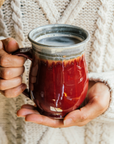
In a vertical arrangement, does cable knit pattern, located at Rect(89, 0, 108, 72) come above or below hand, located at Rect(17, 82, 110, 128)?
above

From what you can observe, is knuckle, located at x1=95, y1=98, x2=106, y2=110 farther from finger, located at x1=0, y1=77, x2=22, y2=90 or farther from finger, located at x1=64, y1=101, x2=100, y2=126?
finger, located at x1=0, y1=77, x2=22, y2=90

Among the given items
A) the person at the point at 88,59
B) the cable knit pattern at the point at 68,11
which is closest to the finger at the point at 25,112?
the person at the point at 88,59

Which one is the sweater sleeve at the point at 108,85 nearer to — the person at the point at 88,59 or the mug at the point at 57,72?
the person at the point at 88,59

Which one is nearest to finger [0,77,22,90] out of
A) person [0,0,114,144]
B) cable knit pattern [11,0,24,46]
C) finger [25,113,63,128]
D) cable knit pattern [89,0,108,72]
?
person [0,0,114,144]

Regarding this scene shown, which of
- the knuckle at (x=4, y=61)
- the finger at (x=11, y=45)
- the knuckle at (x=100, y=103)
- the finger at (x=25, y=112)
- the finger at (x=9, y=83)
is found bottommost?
the finger at (x=25, y=112)

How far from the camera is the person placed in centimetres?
50

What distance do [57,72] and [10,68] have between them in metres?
0.16

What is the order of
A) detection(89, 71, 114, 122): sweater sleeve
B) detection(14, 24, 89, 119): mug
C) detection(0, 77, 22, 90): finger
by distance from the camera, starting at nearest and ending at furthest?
detection(14, 24, 89, 119): mug < detection(0, 77, 22, 90): finger < detection(89, 71, 114, 122): sweater sleeve

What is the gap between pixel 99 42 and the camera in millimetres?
709

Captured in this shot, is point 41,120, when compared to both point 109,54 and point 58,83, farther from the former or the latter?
point 109,54

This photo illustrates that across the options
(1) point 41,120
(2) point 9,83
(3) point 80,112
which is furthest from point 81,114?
(2) point 9,83

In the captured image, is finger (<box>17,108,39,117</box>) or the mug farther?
finger (<box>17,108,39,117</box>)

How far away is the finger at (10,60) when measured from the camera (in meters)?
0.46

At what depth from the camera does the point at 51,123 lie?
522 mm
